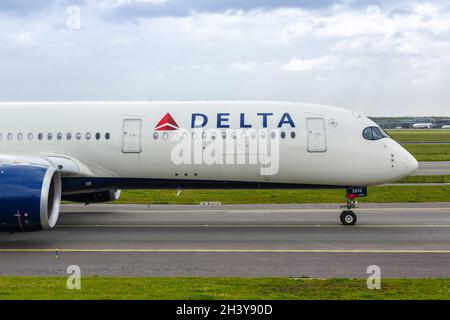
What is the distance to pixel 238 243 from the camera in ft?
55.7

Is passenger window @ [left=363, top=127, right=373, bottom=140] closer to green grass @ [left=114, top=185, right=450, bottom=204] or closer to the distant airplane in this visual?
the distant airplane

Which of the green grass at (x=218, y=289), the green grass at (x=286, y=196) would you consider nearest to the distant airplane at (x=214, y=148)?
the green grass at (x=286, y=196)

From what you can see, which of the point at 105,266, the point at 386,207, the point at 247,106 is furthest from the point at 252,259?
the point at 386,207

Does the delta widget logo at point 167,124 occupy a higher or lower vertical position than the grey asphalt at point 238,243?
higher

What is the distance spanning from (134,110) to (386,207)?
10.4 meters

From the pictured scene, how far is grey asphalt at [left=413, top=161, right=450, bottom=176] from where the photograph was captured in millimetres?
38281

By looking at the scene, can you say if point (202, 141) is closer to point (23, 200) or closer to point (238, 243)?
point (238, 243)

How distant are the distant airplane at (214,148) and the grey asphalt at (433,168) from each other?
18.8 m

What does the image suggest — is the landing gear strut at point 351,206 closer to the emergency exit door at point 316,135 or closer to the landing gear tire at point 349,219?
the landing gear tire at point 349,219

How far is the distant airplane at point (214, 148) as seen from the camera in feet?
64.6

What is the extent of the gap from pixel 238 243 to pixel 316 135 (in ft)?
15.4

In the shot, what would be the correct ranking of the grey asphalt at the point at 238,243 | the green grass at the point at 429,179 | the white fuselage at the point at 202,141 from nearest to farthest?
1. the grey asphalt at the point at 238,243
2. the white fuselage at the point at 202,141
3. the green grass at the point at 429,179

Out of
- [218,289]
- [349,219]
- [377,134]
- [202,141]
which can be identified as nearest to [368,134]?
[377,134]
